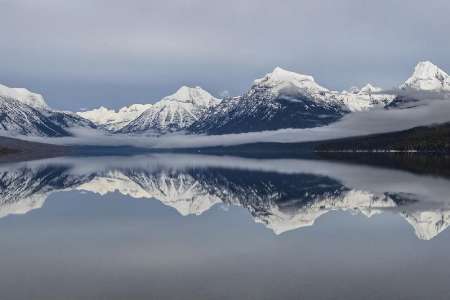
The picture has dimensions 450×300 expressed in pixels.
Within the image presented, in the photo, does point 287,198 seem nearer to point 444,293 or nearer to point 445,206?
point 445,206

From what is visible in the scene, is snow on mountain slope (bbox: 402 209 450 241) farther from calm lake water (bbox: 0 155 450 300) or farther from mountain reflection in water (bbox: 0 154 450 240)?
calm lake water (bbox: 0 155 450 300)

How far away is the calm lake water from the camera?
2716 cm

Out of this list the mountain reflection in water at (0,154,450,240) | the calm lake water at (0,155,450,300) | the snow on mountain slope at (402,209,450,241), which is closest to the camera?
the calm lake water at (0,155,450,300)

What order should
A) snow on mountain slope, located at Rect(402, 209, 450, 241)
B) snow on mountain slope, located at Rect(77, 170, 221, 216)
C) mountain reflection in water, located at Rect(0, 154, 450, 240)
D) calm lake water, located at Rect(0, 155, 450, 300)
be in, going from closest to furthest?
1. calm lake water, located at Rect(0, 155, 450, 300)
2. snow on mountain slope, located at Rect(402, 209, 450, 241)
3. mountain reflection in water, located at Rect(0, 154, 450, 240)
4. snow on mountain slope, located at Rect(77, 170, 221, 216)

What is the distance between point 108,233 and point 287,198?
32395mm

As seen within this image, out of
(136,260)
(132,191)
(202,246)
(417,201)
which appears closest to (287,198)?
(417,201)

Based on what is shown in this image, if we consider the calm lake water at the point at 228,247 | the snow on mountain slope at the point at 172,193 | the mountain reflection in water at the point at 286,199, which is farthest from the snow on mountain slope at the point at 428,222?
the snow on mountain slope at the point at 172,193

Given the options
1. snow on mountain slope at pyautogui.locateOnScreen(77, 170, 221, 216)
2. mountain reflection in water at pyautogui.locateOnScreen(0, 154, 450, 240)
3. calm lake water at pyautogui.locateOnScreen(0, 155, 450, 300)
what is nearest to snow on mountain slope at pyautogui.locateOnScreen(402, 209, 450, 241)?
mountain reflection in water at pyautogui.locateOnScreen(0, 154, 450, 240)

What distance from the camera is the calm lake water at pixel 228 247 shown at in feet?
89.1

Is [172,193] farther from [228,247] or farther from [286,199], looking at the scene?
[228,247]

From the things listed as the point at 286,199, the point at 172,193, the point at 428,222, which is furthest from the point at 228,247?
the point at 172,193

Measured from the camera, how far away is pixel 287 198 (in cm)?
7206

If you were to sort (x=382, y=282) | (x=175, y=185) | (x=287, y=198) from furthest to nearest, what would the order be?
(x=175, y=185)
(x=287, y=198)
(x=382, y=282)

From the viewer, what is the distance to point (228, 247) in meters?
38.1
